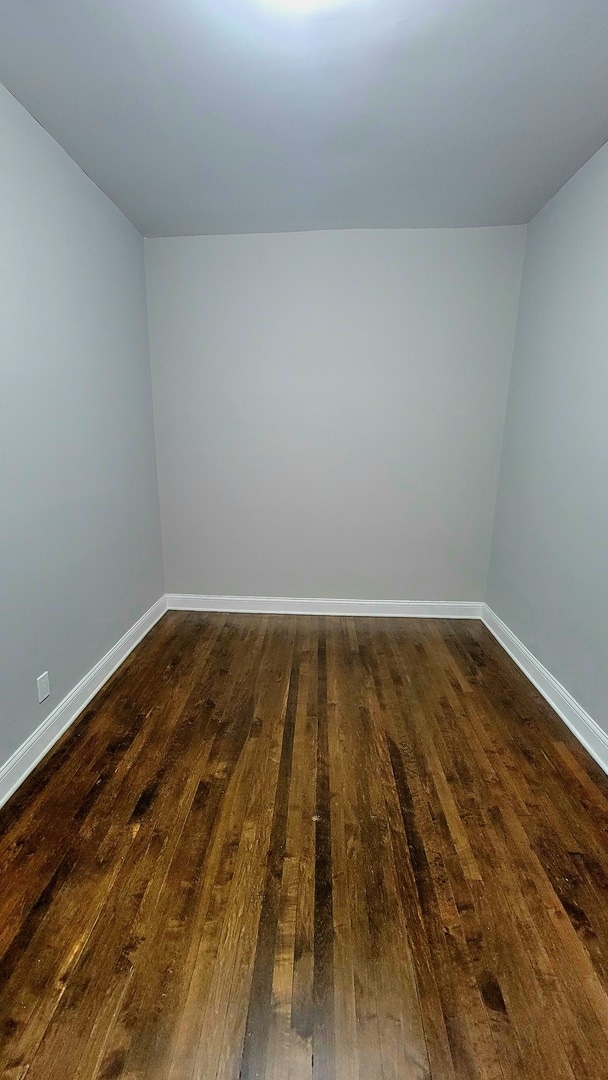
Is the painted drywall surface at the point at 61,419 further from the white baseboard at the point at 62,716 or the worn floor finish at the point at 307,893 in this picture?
the worn floor finish at the point at 307,893

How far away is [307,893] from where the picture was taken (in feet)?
4.87

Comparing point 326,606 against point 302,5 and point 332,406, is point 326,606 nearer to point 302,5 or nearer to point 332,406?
point 332,406

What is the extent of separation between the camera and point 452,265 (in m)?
3.03

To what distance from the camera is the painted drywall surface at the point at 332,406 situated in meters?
3.07

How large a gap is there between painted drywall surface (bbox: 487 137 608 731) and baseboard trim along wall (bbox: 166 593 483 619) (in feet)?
1.52

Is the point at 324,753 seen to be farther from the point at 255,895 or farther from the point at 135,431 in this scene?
the point at 135,431

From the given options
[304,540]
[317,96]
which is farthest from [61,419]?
[304,540]

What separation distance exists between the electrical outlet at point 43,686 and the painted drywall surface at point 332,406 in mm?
1572

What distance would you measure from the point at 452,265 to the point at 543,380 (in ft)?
3.24

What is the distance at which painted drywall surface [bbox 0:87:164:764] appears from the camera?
1.87 meters

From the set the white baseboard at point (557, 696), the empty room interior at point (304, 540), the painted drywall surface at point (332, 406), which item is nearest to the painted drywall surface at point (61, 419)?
the empty room interior at point (304, 540)

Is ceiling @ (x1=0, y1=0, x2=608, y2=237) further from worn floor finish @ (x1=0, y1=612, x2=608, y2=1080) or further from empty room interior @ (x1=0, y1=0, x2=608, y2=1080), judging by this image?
worn floor finish @ (x1=0, y1=612, x2=608, y2=1080)

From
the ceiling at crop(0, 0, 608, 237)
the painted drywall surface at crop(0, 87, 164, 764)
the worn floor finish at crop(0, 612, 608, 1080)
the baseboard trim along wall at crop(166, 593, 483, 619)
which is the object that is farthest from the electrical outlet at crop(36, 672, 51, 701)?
the ceiling at crop(0, 0, 608, 237)

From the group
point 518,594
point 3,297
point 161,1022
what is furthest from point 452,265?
point 161,1022
